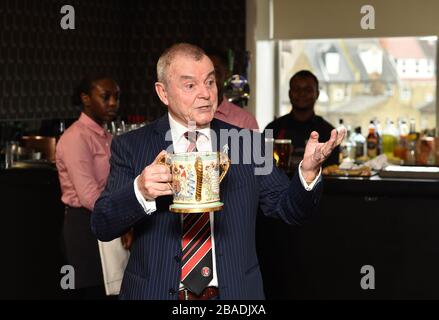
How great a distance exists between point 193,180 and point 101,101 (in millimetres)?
2370

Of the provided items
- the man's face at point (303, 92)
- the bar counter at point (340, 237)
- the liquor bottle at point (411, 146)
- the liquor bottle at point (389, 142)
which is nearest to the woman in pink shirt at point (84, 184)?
the bar counter at point (340, 237)

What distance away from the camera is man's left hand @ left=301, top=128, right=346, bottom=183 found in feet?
7.59

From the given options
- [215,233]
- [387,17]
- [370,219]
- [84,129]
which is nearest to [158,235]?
[215,233]

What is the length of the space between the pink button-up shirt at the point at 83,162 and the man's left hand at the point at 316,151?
6.14ft

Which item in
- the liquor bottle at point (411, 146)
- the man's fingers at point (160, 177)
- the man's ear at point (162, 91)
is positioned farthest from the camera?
the liquor bottle at point (411, 146)

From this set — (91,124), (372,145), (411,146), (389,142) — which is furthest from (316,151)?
(389,142)

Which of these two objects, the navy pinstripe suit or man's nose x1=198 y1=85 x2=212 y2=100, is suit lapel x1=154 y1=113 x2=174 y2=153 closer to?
the navy pinstripe suit

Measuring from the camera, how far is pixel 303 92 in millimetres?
5461

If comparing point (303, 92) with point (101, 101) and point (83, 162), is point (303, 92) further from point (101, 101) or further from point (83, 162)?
point (83, 162)

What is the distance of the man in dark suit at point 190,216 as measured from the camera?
2.41 m

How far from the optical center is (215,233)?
2.53 meters

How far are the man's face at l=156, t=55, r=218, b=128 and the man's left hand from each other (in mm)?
270

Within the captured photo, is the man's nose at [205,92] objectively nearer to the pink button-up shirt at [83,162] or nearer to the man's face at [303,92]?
the pink button-up shirt at [83,162]

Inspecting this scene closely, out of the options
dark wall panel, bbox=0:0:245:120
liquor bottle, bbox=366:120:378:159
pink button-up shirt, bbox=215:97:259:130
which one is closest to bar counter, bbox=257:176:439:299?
pink button-up shirt, bbox=215:97:259:130
